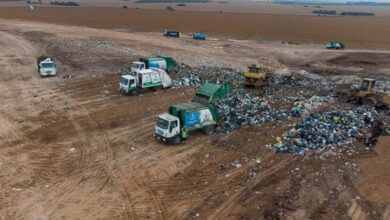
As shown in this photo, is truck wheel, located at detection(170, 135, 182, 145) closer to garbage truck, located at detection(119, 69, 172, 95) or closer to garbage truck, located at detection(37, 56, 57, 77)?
garbage truck, located at detection(119, 69, 172, 95)

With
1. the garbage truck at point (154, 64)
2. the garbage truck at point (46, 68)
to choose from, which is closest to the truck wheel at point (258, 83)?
the garbage truck at point (154, 64)

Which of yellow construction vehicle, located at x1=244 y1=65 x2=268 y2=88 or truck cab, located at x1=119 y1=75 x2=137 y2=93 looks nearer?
truck cab, located at x1=119 y1=75 x2=137 y2=93

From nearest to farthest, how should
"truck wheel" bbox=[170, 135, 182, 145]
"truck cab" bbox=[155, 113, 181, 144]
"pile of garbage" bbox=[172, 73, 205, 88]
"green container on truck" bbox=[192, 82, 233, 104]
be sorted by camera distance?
"truck cab" bbox=[155, 113, 181, 144] → "truck wheel" bbox=[170, 135, 182, 145] → "green container on truck" bbox=[192, 82, 233, 104] → "pile of garbage" bbox=[172, 73, 205, 88]

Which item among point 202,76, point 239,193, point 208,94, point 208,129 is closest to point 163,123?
point 208,129

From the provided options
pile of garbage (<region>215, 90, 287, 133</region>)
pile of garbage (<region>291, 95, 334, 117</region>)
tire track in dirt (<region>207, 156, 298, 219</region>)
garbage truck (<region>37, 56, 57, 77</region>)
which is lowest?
tire track in dirt (<region>207, 156, 298, 219</region>)

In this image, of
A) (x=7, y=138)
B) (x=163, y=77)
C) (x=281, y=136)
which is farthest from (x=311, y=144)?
(x=7, y=138)

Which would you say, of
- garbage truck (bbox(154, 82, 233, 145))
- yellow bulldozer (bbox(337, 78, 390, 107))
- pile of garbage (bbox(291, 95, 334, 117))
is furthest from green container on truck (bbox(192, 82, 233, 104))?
yellow bulldozer (bbox(337, 78, 390, 107))

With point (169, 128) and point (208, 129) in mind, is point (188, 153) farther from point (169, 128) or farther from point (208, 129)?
point (208, 129)
